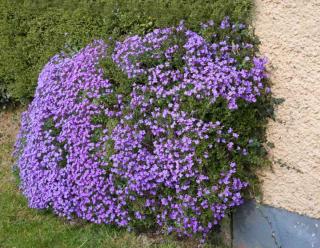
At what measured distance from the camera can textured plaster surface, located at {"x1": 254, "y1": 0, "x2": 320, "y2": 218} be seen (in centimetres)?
345

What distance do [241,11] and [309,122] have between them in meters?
0.92

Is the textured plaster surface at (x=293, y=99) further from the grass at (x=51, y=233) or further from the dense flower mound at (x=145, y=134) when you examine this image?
the grass at (x=51, y=233)

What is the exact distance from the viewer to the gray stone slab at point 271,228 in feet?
11.8

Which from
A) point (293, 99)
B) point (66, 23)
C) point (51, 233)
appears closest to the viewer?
point (293, 99)

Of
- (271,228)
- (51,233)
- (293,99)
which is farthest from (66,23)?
(271,228)

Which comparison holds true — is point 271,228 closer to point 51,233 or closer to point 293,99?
point 293,99

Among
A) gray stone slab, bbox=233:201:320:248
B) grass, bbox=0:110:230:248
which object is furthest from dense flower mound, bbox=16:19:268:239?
gray stone slab, bbox=233:201:320:248

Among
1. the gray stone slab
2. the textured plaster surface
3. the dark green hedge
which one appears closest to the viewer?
the textured plaster surface

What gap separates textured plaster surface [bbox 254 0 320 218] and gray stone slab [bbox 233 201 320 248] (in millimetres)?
63

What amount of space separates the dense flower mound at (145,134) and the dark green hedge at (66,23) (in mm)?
160

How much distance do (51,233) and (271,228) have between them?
1746 mm

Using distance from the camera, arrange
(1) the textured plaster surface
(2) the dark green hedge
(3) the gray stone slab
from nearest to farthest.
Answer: (1) the textured plaster surface < (3) the gray stone slab < (2) the dark green hedge

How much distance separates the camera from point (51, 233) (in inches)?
172

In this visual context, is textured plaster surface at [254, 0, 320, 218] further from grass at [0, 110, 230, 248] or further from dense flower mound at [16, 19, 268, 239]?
grass at [0, 110, 230, 248]
